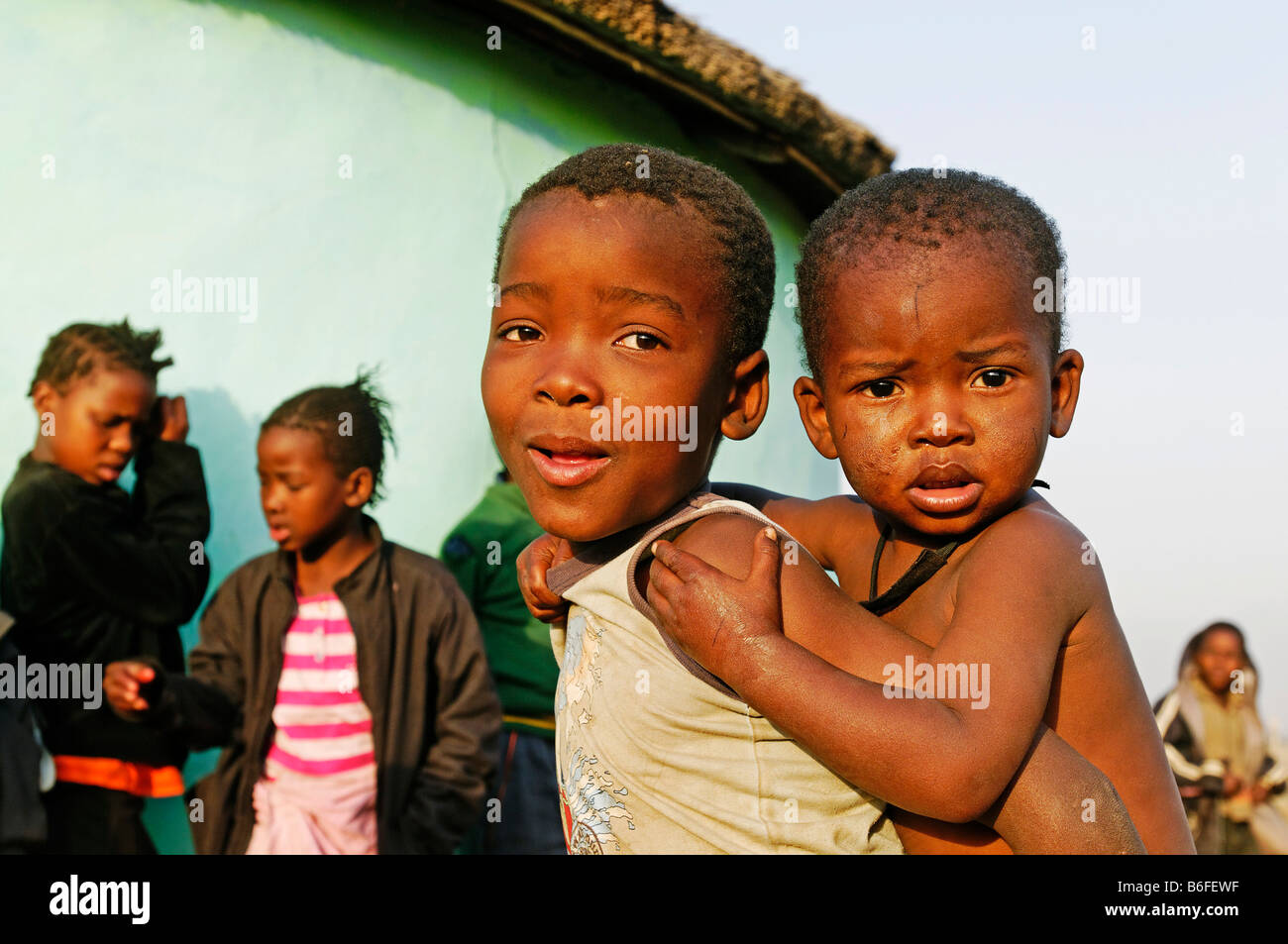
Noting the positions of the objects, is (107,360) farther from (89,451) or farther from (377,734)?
(377,734)

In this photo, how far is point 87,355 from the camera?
4961 mm

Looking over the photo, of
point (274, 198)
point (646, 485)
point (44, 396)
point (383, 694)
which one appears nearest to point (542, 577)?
point (646, 485)

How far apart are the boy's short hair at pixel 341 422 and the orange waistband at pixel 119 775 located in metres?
1.43

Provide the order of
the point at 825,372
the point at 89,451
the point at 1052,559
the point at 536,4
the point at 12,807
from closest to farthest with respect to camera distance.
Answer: the point at 1052,559 → the point at 825,372 → the point at 12,807 → the point at 89,451 → the point at 536,4

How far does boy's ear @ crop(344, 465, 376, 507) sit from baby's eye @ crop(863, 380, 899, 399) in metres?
3.66

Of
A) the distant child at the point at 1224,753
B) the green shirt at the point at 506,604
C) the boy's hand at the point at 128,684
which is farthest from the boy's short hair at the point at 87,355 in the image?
the distant child at the point at 1224,753

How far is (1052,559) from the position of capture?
1780 millimetres

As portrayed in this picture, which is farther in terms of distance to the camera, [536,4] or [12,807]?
[536,4]

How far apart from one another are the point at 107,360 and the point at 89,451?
400mm

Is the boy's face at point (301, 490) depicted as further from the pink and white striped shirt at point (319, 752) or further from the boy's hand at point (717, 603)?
the boy's hand at point (717, 603)

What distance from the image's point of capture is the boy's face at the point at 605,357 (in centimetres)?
179

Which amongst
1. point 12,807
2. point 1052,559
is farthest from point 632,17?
point 1052,559

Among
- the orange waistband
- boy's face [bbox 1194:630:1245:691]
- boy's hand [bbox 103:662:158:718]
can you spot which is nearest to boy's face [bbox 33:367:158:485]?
boy's hand [bbox 103:662:158:718]

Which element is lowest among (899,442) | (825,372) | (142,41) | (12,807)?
(12,807)
